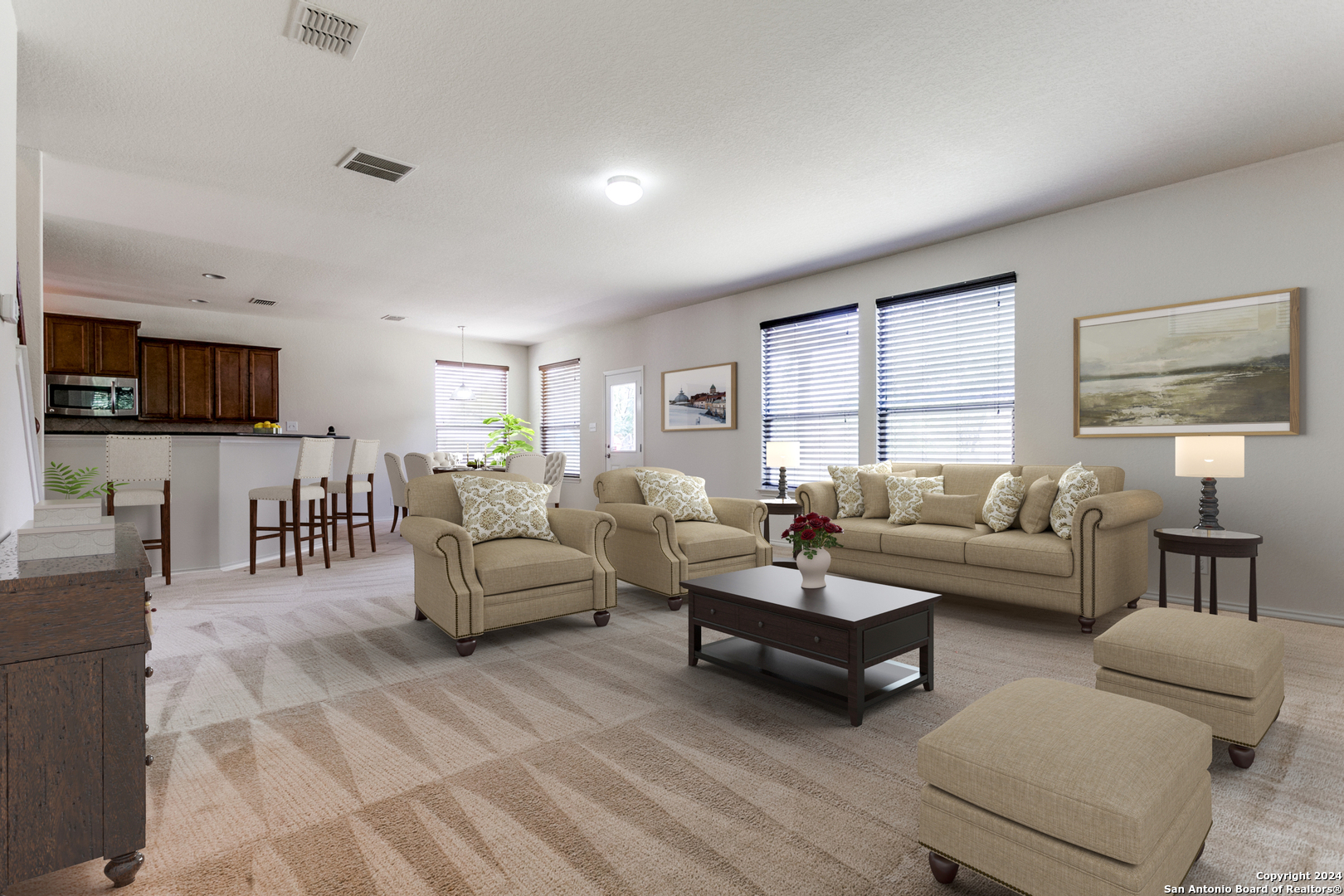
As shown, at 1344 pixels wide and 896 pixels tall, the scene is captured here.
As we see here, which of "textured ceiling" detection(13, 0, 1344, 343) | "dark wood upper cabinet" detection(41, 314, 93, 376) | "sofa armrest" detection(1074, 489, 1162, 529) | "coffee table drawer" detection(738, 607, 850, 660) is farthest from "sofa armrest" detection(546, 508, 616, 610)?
"dark wood upper cabinet" detection(41, 314, 93, 376)

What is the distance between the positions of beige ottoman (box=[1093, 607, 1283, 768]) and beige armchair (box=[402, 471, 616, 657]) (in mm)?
2470

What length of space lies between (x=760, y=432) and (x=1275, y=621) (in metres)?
4.32

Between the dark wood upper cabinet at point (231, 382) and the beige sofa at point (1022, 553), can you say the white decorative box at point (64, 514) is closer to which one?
the beige sofa at point (1022, 553)

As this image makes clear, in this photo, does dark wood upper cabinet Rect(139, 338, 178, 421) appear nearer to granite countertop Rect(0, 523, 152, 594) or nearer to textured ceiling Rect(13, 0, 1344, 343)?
textured ceiling Rect(13, 0, 1344, 343)

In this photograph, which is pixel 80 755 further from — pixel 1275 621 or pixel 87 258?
pixel 87 258

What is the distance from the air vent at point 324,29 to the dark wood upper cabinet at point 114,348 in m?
6.24

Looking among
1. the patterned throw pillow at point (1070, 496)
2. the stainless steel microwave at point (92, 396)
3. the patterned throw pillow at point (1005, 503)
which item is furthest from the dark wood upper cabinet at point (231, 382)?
the patterned throw pillow at point (1070, 496)

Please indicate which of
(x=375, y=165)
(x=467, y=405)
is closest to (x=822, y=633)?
(x=375, y=165)

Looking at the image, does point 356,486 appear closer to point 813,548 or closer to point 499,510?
point 499,510

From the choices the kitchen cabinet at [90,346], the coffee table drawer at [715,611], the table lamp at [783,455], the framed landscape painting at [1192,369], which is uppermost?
the kitchen cabinet at [90,346]

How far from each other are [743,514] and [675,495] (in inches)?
20.4

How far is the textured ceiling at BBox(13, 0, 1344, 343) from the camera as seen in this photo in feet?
8.81

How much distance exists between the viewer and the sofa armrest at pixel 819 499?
512cm

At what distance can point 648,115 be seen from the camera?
3422mm
